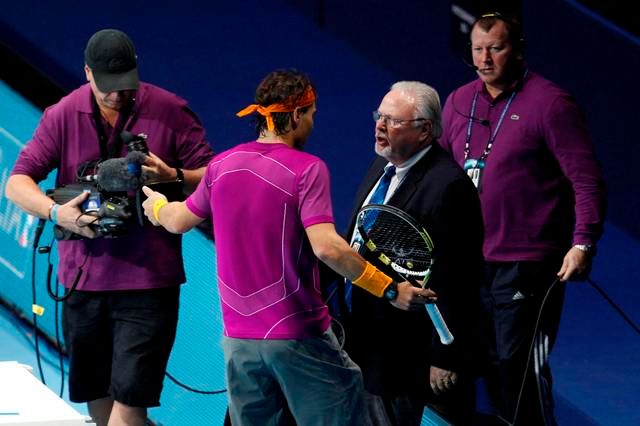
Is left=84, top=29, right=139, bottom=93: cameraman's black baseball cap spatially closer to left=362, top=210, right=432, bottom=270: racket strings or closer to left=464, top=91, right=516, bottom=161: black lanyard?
left=362, top=210, right=432, bottom=270: racket strings

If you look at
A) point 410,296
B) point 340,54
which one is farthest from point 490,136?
point 340,54

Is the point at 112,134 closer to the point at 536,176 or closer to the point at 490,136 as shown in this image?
the point at 490,136

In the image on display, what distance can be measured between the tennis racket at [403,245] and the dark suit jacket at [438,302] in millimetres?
63

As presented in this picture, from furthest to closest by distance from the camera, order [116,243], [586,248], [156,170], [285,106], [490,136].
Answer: [490,136], [586,248], [116,243], [156,170], [285,106]

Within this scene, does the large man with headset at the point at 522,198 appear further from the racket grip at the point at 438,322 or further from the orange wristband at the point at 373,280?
the orange wristband at the point at 373,280

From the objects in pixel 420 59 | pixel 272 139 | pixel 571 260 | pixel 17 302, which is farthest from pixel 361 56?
pixel 272 139

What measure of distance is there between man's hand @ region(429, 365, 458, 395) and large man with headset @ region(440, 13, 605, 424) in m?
0.83

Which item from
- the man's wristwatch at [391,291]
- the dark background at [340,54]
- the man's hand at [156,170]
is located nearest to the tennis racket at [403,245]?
the man's wristwatch at [391,291]

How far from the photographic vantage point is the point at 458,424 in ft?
19.9

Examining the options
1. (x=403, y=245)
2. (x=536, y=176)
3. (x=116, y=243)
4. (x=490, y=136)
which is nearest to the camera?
(x=403, y=245)

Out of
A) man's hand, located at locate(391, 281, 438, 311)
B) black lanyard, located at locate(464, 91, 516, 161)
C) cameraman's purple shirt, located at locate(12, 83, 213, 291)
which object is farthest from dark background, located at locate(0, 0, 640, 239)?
man's hand, located at locate(391, 281, 438, 311)

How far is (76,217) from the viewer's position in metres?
5.78

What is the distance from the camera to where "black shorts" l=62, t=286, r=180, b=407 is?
594 cm

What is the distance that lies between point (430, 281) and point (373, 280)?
36 centimetres
